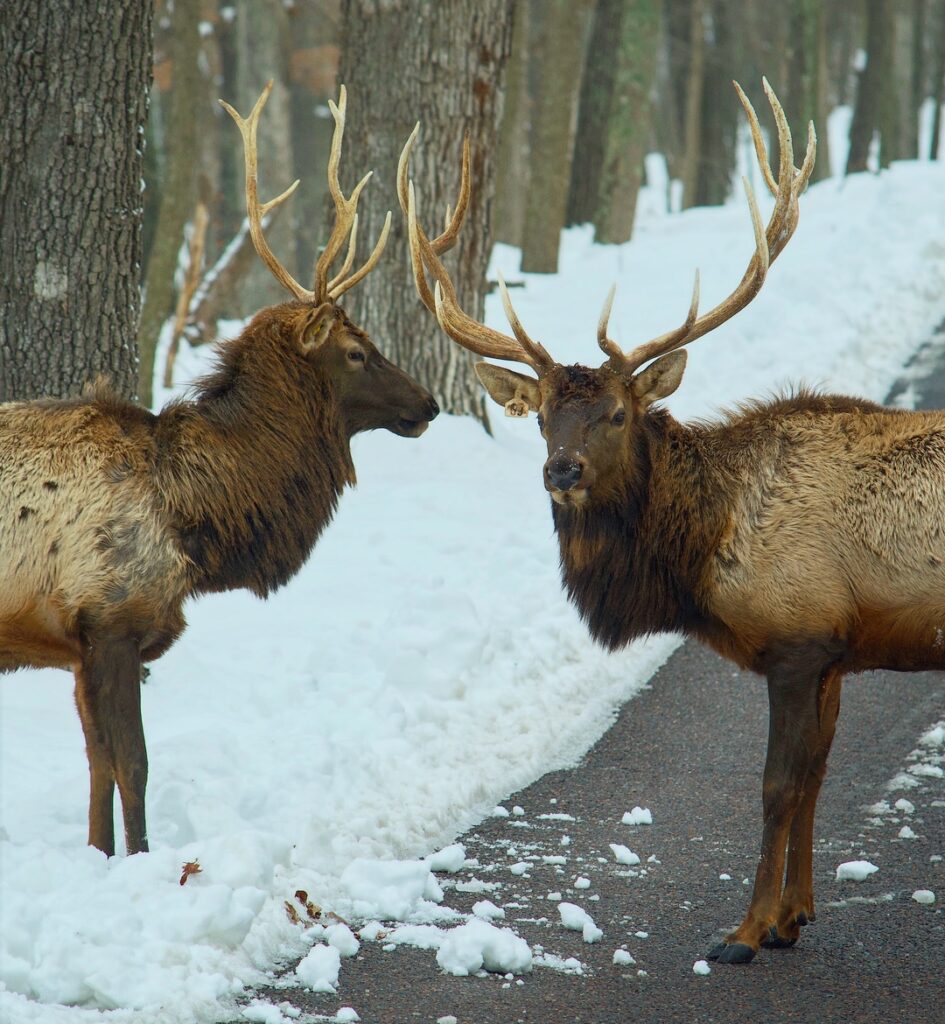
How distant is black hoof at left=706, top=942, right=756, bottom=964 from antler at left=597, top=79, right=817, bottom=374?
228 centimetres

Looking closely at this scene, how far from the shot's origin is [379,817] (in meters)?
5.27

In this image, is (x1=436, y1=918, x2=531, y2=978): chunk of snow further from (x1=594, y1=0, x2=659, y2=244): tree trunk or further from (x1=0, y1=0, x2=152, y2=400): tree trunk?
(x1=594, y1=0, x2=659, y2=244): tree trunk

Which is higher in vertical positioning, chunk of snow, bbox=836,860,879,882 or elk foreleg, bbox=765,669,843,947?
elk foreleg, bbox=765,669,843,947

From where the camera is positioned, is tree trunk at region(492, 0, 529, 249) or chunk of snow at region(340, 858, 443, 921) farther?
tree trunk at region(492, 0, 529, 249)

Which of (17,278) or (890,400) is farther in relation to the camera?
(890,400)

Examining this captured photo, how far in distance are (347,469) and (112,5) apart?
261 cm

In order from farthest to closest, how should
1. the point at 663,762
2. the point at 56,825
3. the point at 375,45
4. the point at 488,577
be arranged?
the point at 375,45
the point at 488,577
the point at 663,762
the point at 56,825

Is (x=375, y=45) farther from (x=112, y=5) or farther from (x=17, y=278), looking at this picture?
(x=17, y=278)

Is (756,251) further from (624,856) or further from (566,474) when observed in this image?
(624,856)

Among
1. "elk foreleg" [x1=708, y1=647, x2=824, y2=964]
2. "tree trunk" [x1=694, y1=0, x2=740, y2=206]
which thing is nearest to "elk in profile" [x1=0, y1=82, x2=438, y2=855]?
"elk foreleg" [x1=708, y1=647, x2=824, y2=964]

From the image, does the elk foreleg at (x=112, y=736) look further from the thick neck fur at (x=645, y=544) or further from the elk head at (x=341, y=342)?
the thick neck fur at (x=645, y=544)

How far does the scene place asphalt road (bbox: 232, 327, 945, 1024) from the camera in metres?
4.14

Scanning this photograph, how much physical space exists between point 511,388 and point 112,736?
218cm

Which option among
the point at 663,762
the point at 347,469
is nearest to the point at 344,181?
the point at 347,469
